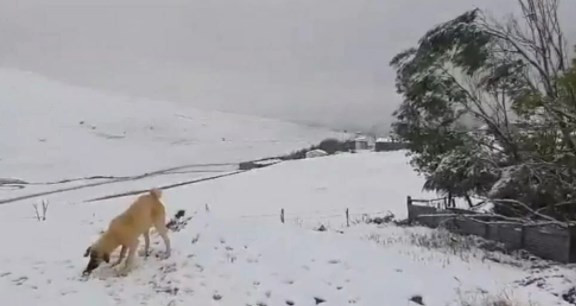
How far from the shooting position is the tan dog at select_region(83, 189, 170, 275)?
9.91 metres

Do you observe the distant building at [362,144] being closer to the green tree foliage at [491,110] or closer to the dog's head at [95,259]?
the green tree foliage at [491,110]

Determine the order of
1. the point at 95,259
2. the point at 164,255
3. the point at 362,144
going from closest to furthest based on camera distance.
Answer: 1. the point at 95,259
2. the point at 164,255
3. the point at 362,144

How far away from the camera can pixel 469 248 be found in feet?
46.0

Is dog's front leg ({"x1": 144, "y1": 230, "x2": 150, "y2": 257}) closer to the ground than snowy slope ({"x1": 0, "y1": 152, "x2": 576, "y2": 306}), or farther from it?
farther from it

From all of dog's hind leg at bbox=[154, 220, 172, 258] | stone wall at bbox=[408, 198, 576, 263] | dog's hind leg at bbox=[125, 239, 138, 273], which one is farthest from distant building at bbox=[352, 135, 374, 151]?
dog's hind leg at bbox=[125, 239, 138, 273]

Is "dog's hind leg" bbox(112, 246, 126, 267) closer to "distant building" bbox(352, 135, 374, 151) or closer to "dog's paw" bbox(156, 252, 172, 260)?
"dog's paw" bbox(156, 252, 172, 260)

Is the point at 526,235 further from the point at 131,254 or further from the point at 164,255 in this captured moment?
the point at 131,254

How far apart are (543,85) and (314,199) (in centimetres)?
→ 2303

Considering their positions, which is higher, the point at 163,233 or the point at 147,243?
the point at 163,233

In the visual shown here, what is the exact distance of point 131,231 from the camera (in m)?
10.3

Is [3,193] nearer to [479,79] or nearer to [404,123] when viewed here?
[404,123]

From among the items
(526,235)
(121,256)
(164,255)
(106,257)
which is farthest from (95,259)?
(526,235)

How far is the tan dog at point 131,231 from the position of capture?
32.5 feet

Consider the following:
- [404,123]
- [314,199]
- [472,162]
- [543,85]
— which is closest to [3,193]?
[314,199]
